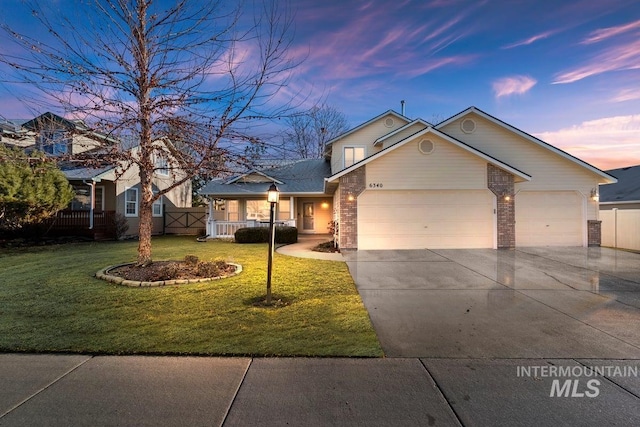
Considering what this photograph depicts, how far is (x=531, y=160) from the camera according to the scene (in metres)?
13.5

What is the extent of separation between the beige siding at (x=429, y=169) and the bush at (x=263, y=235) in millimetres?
4770

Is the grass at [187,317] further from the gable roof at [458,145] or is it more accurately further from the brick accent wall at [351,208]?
the gable roof at [458,145]

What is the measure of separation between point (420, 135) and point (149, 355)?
1161cm

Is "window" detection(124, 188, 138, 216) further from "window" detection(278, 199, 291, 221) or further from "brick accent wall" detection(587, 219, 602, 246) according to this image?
"brick accent wall" detection(587, 219, 602, 246)

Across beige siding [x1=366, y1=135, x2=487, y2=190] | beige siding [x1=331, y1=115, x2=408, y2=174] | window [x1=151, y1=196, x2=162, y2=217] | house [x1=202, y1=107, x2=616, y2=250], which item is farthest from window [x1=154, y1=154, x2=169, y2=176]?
beige siding [x1=331, y1=115, x2=408, y2=174]

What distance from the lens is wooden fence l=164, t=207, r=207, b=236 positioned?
21.4 meters

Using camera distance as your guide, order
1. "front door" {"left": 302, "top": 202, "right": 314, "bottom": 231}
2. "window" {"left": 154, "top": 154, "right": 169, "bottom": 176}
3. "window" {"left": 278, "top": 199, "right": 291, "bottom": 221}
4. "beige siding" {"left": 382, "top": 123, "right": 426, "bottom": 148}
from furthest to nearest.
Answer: "front door" {"left": 302, "top": 202, "right": 314, "bottom": 231}
"window" {"left": 278, "top": 199, "right": 291, "bottom": 221}
"beige siding" {"left": 382, "top": 123, "right": 426, "bottom": 148}
"window" {"left": 154, "top": 154, "right": 169, "bottom": 176}

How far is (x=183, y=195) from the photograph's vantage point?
25188 millimetres

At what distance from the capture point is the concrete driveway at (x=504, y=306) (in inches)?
143

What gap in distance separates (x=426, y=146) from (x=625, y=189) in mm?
15507

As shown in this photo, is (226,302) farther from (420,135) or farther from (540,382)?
(420,135)

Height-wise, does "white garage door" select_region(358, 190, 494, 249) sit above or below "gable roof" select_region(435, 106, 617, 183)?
below

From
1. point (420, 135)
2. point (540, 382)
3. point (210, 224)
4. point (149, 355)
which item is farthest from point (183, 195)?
point (540, 382)

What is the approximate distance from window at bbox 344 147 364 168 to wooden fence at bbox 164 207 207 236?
10.8 m
